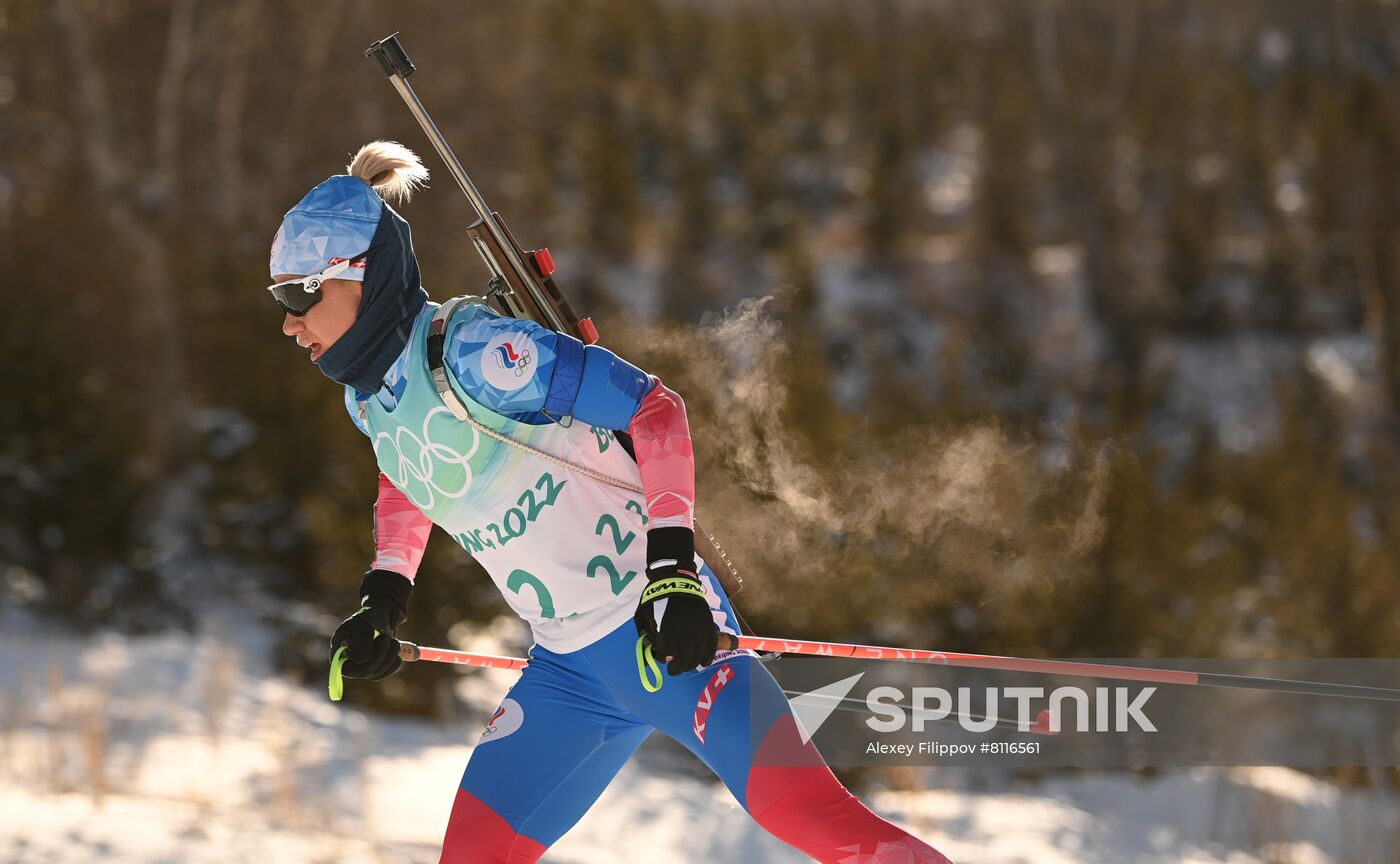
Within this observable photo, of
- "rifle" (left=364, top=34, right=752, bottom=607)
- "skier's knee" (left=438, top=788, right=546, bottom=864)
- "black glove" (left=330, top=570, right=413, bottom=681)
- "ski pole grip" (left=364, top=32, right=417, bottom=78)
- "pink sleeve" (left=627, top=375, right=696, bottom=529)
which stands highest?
"ski pole grip" (left=364, top=32, right=417, bottom=78)

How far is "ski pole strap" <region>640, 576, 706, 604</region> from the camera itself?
82.3 inches

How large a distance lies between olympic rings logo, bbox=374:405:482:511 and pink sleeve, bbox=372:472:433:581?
24cm

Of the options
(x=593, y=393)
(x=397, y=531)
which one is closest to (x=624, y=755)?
(x=397, y=531)

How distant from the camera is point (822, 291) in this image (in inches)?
626

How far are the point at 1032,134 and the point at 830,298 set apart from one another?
6900 mm

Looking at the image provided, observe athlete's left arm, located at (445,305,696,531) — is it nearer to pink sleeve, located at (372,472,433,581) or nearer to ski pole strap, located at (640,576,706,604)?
ski pole strap, located at (640,576,706,604)

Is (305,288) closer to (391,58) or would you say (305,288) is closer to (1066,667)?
(391,58)

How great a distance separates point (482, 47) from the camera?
14.8 meters

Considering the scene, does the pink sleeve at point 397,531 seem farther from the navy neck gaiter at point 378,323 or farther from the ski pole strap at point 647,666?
the ski pole strap at point 647,666

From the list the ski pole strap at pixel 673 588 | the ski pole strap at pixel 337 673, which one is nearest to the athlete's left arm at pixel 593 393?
the ski pole strap at pixel 673 588

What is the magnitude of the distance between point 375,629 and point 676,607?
75 cm

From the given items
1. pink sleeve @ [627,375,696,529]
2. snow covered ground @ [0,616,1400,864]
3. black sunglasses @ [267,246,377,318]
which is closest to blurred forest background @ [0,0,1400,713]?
snow covered ground @ [0,616,1400,864]

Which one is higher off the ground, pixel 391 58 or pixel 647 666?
pixel 391 58

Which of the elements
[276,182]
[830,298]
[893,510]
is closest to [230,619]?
[893,510]
